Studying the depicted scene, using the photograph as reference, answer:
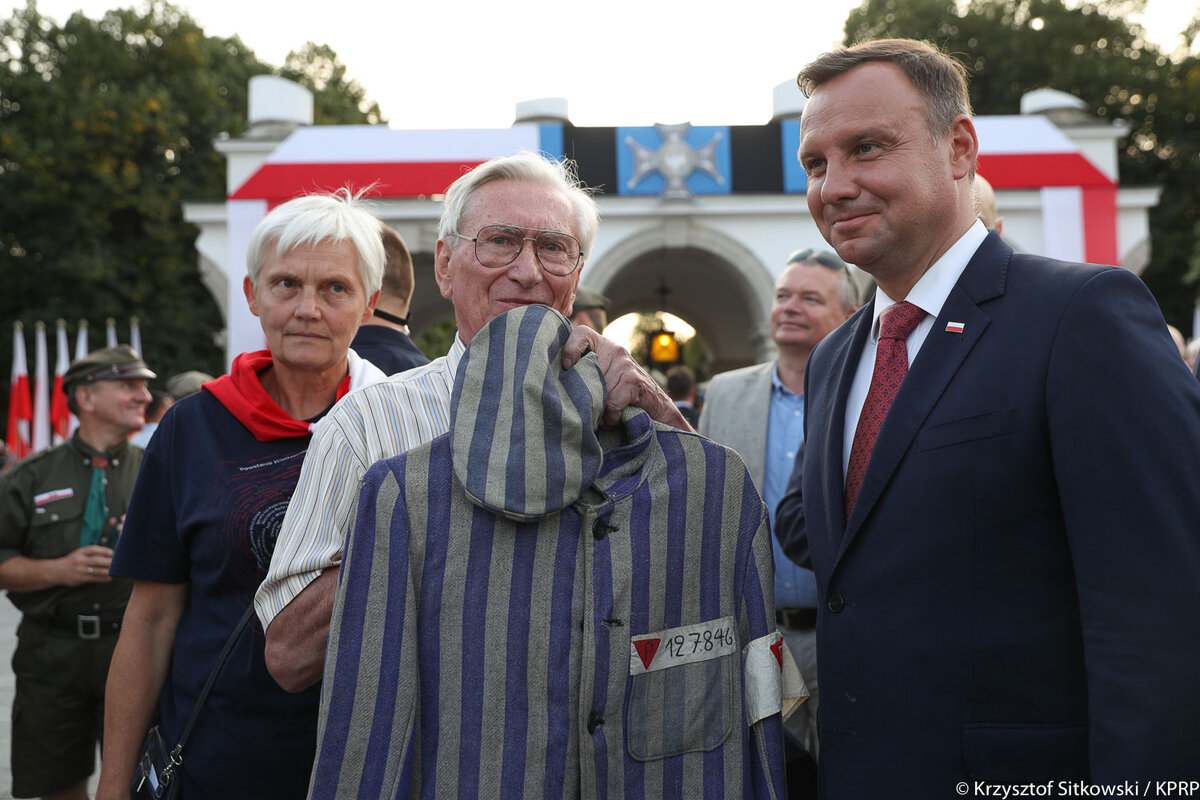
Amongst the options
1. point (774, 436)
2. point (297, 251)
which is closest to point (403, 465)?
point (297, 251)

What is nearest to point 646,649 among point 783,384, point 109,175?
point 783,384

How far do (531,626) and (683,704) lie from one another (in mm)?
298

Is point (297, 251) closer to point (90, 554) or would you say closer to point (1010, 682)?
point (1010, 682)

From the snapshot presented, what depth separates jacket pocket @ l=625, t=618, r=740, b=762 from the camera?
72.1 inches

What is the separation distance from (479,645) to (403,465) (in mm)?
332

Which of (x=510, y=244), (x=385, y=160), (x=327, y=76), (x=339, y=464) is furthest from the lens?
(x=327, y=76)

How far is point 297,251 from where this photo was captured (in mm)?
2658

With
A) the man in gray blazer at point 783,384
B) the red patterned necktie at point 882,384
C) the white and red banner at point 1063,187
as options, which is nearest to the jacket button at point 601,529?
the red patterned necktie at point 882,384

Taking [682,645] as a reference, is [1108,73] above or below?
above

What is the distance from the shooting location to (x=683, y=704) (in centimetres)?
186

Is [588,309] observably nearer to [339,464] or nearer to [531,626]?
[339,464]

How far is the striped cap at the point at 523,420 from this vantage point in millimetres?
1774

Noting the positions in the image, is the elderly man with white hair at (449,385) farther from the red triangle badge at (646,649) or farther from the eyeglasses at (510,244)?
the red triangle badge at (646,649)

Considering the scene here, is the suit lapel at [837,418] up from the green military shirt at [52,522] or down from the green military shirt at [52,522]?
up
